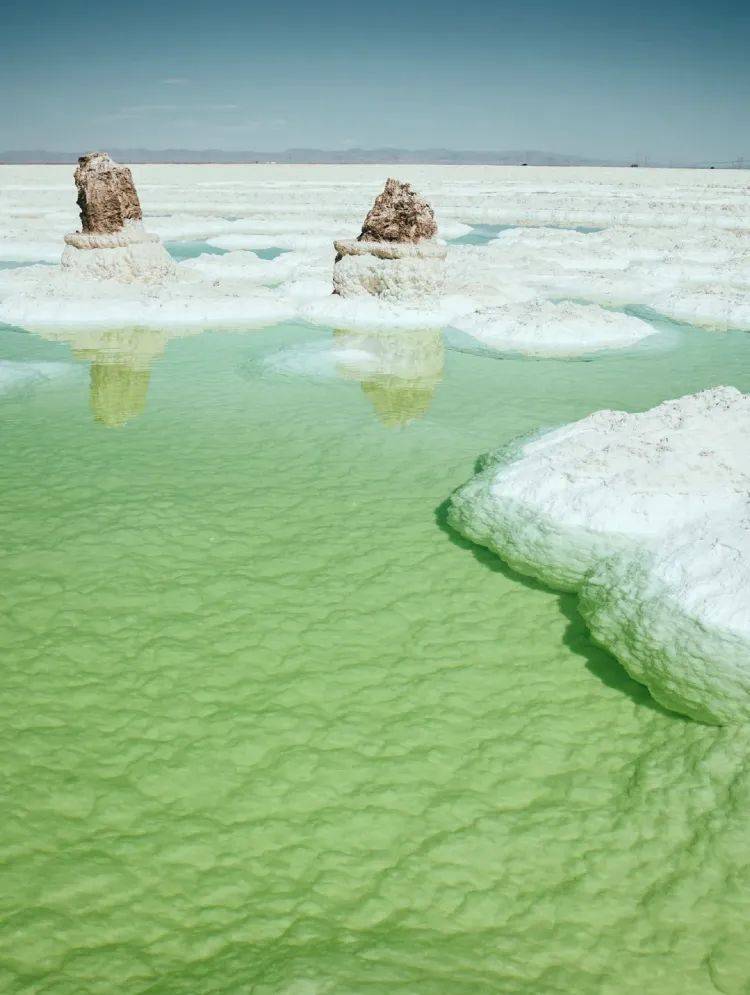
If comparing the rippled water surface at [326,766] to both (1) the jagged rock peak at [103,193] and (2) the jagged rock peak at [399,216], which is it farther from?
(1) the jagged rock peak at [103,193]

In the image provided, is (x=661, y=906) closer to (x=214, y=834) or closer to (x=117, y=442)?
(x=214, y=834)

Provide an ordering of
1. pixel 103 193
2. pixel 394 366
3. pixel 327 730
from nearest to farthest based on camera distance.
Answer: pixel 327 730, pixel 394 366, pixel 103 193

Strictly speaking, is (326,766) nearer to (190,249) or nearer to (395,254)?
(395,254)

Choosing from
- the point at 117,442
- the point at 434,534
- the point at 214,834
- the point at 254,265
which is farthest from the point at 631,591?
the point at 254,265

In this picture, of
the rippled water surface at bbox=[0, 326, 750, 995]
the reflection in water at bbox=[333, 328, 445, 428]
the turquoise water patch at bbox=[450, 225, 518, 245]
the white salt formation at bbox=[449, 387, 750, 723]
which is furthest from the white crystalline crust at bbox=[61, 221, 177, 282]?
the turquoise water patch at bbox=[450, 225, 518, 245]

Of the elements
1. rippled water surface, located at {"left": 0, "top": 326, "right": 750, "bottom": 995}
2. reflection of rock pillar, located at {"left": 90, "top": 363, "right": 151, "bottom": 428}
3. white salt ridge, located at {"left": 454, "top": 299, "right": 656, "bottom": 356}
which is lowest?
rippled water surface, located at {"left": 0, "top": 326, "right": 750, "bottom": 995}

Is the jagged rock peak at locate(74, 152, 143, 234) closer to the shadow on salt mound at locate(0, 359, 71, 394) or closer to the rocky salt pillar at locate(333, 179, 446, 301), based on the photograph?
the rocky salt pillar at locate(333, 179, 446, 301)

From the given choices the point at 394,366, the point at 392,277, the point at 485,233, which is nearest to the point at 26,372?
the point at 394,366
